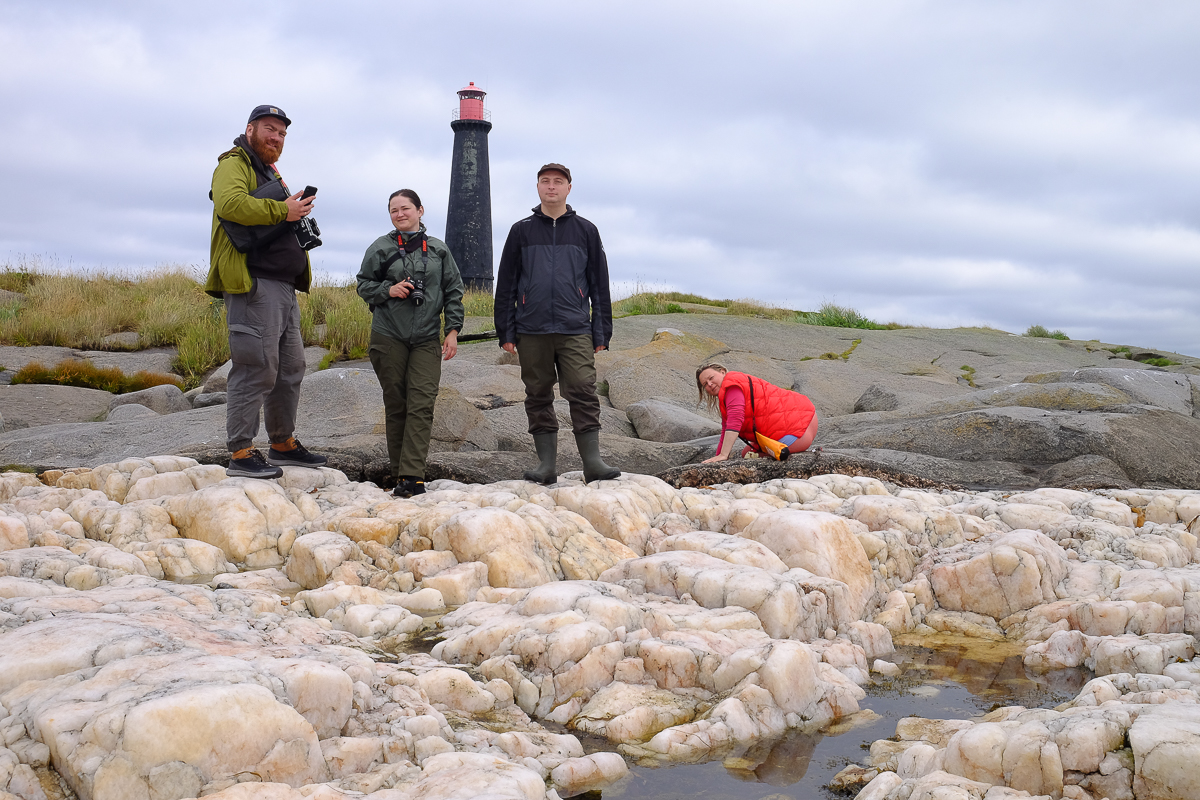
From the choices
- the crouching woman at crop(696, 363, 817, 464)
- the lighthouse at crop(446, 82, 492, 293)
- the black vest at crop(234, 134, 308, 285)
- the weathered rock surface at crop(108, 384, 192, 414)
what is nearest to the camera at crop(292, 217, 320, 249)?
the black vest at crop(234, 134, 308, 285)

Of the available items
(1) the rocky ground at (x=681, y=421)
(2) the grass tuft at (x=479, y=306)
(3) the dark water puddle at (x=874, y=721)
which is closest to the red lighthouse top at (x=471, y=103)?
(2) the grass tuft at (x=479, y=306)

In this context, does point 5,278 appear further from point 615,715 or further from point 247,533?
point 615,715

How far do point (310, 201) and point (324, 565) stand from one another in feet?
7.91

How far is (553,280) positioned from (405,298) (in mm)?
1043

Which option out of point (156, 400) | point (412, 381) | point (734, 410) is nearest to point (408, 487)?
point (412, 381)

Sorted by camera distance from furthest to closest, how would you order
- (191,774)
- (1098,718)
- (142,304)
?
(142,304) → (1098,718) → (191,774)

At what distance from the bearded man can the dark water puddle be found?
3.90 metres

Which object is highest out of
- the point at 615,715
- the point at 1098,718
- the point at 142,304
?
the point at 142,304

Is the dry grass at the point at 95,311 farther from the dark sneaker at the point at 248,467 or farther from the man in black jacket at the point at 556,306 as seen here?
the man in black jacket at the point at 556,306

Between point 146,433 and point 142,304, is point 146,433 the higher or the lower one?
the lower one

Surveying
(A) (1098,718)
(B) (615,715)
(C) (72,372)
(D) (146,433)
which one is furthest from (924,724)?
(C) (72,372)

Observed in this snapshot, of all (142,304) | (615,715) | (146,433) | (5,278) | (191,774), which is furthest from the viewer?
(5,278)

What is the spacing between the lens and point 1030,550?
199 inches

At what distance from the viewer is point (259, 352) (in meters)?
5.62
